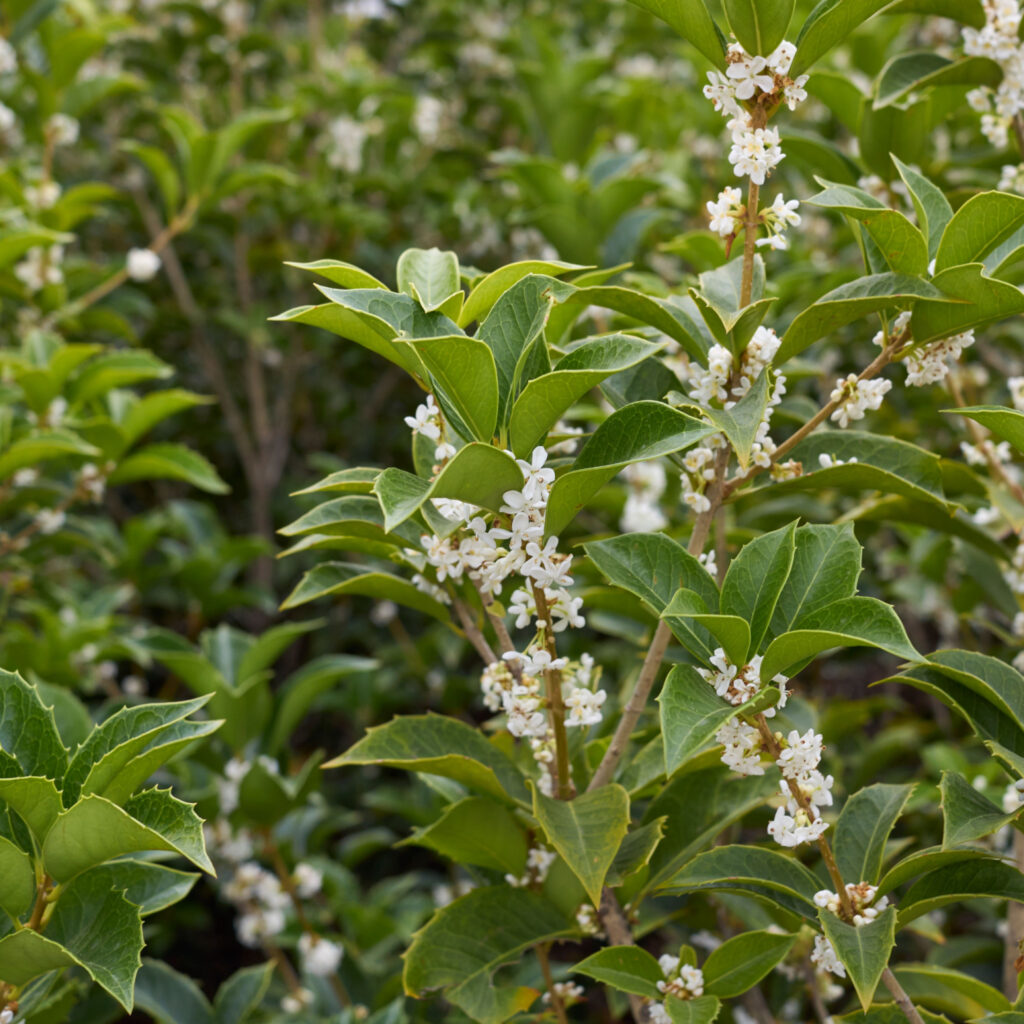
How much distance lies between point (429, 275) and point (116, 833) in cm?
71

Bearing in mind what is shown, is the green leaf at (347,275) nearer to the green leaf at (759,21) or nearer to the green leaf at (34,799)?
the green leaf at (759,21)

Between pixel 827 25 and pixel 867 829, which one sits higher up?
pixel 827 25

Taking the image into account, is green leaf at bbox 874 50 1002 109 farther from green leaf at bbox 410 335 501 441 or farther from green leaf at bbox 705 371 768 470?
green leaf at bbox 410 335 501 441

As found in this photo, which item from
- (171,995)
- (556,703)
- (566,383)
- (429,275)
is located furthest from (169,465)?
(566,383)

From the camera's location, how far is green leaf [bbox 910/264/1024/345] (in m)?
1.06

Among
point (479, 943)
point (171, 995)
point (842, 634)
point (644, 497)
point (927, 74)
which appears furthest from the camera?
point (644, 497)

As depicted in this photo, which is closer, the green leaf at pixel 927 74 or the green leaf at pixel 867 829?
the green leaf at pixel 867 829

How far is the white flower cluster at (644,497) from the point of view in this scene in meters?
2.06

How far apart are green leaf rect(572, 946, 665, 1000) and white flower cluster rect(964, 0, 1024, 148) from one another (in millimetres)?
1362

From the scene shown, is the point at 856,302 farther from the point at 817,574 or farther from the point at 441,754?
the point at 441,754

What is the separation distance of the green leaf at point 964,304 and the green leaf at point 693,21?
363 mm

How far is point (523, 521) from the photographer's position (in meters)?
1.01

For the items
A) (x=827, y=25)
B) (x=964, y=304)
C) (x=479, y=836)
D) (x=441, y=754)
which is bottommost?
(x=479, y=836)

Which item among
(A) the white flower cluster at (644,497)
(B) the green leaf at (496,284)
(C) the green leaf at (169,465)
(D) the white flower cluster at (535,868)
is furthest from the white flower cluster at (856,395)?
(C) the green leaf at (169,465)
